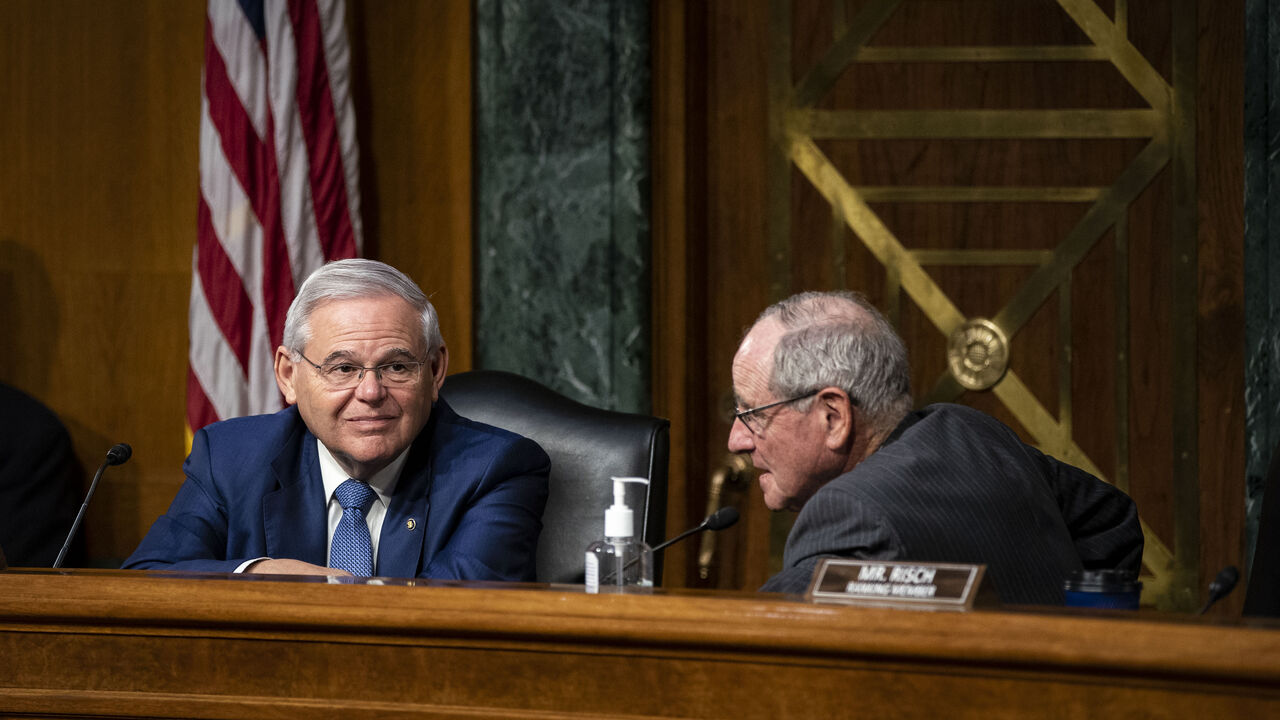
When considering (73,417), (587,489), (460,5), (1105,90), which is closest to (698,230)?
(460,5)

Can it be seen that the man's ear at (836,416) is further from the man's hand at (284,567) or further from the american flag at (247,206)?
the american flag at (247,206)

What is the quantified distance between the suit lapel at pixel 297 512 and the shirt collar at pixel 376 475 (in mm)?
18

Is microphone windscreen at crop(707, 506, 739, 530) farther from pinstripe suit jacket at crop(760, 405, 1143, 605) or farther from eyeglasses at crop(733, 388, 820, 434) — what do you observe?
eyeglasses at crop(733, 388, 820, 434)

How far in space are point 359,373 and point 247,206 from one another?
1370mm

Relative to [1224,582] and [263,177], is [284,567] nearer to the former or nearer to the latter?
[1224,582]

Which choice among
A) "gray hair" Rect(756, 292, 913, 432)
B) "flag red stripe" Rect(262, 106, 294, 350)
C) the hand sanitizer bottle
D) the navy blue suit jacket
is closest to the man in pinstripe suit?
"gray hair" Rect(756, 292, 913, 432)

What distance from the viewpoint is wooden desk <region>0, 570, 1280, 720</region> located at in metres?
1.11

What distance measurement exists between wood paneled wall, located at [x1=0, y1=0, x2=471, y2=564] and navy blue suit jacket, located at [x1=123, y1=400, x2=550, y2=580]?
5.23 ft

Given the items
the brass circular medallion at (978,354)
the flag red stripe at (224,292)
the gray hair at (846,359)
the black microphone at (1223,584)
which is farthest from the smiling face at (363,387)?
the brass circular medallion at (978,354)

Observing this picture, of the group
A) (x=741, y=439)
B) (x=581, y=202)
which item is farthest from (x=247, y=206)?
(x=741, y=439)

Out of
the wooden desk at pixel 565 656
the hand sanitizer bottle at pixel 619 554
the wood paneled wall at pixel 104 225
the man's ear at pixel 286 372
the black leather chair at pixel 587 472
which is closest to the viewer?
the wooden desk at pixel 565 656

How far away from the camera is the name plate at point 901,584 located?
123 centimetres

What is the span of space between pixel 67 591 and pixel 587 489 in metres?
1.17

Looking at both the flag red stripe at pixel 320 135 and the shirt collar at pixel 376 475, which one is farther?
the flag red stripe at pixel 320 135
